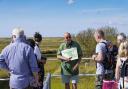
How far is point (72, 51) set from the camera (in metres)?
11.4

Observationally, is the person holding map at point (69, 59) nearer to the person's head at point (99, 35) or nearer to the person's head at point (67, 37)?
the person's head at point (67, 37)

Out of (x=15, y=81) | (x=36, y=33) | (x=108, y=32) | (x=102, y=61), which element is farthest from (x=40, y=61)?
(x=108, y=32)

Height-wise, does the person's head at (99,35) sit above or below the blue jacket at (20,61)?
above

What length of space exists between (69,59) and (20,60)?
3766mm

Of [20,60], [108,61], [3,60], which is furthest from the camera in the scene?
[108,61]

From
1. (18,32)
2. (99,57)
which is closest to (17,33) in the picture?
(18,32)

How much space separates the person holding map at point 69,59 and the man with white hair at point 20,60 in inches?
144

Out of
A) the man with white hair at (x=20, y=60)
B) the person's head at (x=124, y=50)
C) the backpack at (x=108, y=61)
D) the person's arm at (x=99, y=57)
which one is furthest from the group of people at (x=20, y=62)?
the backpack at (x=108, y=61)

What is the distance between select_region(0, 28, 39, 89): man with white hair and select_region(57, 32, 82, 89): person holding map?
3.65 m

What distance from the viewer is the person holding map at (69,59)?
37.5ft

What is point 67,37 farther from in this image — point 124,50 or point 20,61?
point 20,61

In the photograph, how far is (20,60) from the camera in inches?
305

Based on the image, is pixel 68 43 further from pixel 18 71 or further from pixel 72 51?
pixel 18 71

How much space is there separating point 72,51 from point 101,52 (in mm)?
1691
